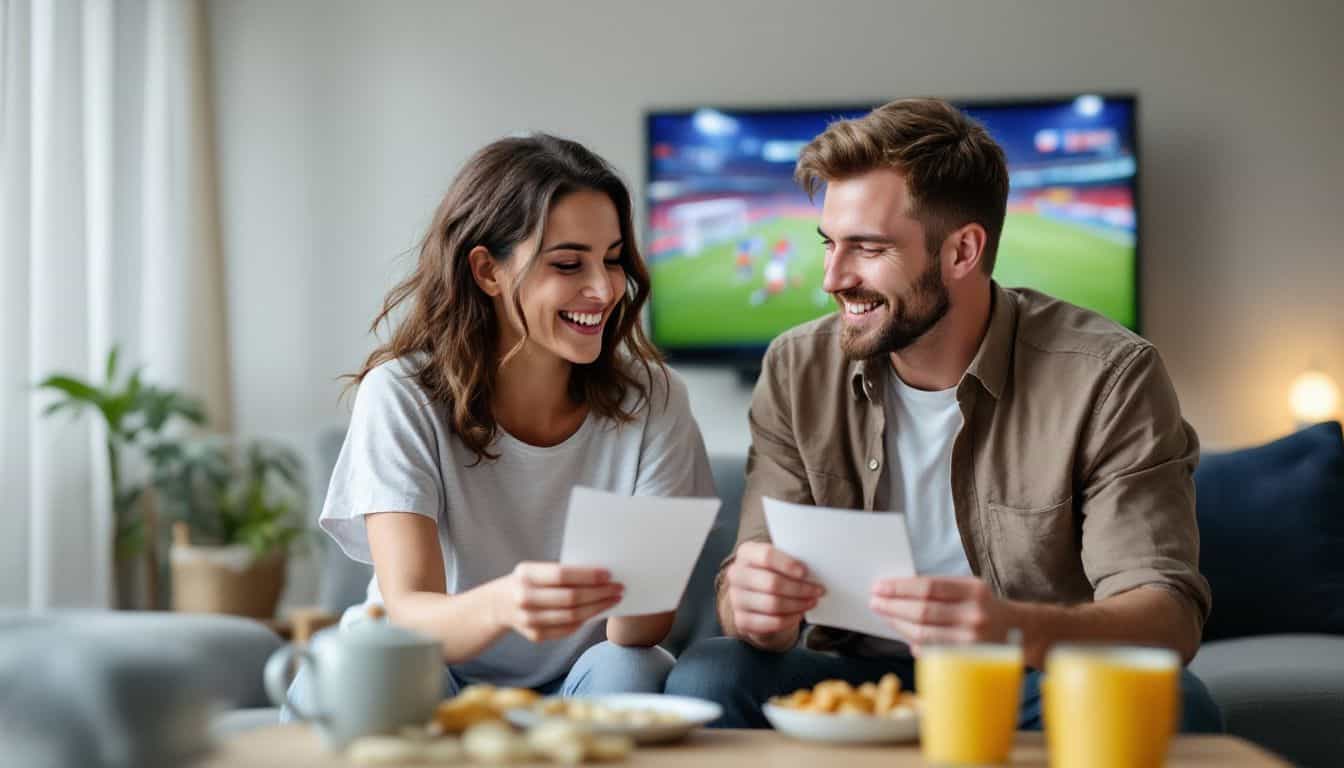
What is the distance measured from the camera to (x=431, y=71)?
434 cm

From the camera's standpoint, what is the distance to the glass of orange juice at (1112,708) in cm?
95

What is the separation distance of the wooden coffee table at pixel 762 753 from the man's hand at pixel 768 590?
0.23m

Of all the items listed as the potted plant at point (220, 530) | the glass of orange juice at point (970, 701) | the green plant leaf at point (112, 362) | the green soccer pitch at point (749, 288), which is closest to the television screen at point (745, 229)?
the green soccer pitch at point (749, 288)

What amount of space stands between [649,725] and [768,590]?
32cm

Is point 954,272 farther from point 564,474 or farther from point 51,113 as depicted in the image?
point 51,113

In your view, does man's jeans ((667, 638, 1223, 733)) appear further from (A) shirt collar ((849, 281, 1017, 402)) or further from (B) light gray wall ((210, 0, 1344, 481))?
(B) light gray wall ((210, 0, 1344, 481))

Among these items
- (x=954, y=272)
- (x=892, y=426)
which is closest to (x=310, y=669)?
(x=892, y=426)

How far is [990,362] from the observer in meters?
1.85

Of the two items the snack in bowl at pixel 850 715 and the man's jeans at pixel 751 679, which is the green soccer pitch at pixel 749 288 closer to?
the man's jeans at pixel 751 679

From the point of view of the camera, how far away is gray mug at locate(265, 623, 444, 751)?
109 cm

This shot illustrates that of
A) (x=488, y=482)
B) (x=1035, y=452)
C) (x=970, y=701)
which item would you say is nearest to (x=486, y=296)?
(x=488, y=482)

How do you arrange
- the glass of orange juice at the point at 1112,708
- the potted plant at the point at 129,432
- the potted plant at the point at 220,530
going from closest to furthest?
the glass of orange juice at the point at 1112,708 → the potted plant at the point at 129,432 → the potted plant at the point at 220,530

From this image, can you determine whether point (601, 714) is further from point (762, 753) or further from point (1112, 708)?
point (1112, 708)

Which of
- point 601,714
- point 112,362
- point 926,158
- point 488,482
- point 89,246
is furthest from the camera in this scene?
point 89,246
